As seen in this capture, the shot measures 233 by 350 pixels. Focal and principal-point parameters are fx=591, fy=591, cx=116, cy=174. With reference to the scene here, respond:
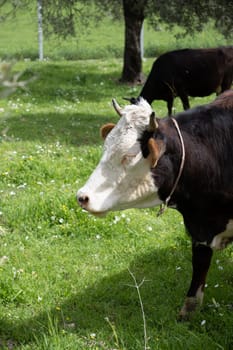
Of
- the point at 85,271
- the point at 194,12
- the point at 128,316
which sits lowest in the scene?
the point at 194,12

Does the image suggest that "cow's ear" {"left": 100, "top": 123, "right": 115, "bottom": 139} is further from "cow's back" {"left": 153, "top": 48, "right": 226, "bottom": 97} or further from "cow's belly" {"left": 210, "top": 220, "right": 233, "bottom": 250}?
"cow's back" {"left": 153, "top": 48, "right": 226, "bottom": 97}

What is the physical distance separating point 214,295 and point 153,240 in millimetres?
1187

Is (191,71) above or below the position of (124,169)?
below

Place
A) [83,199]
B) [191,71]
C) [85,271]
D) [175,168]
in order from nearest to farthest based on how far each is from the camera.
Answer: [83,199], [175,168], [85,271], [191,71]

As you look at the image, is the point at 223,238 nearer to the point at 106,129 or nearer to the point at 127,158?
the point at 127,158

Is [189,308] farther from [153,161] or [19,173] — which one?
[19,173]

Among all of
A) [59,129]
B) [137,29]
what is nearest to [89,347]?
[59,129]

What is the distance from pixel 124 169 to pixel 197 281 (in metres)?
1.33

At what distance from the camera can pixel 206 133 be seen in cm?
391

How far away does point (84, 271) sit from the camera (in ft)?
17.3

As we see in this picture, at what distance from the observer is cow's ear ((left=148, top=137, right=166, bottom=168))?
3578mm

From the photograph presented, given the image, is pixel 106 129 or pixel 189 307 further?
pixel 189 307

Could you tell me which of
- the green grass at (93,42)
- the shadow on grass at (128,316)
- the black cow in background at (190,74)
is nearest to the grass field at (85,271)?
the shadow on grass at (128,316)

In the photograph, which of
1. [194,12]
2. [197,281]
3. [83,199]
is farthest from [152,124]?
[194,12]
